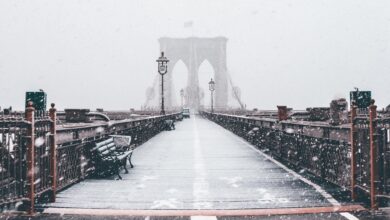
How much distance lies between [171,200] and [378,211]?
10.1 ft

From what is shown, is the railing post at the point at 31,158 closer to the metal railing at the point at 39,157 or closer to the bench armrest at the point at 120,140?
the metal railing at the point at 39,157

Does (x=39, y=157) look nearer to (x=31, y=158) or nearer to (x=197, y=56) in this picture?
(x=31, y=158)

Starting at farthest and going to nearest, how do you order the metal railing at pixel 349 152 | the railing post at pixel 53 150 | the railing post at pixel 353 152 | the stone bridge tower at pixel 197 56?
the stone bridge tower at pixel 197 56 → the railing post at pixel 53 150 → the railing post at pixel 353 152 → the metal railing at pixel 349 152

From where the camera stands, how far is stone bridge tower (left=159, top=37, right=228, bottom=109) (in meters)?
141

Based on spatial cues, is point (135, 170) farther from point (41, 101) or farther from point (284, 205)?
point (284, 205)

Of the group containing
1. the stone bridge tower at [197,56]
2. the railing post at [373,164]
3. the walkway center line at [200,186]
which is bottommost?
the walkway center line at [200,186]

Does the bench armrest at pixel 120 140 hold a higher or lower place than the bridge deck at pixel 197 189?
higher

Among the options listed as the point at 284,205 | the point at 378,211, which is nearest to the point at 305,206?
the point at 284,205

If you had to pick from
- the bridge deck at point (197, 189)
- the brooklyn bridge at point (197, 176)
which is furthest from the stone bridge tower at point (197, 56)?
the brooklyn bridge at point (197, 176)

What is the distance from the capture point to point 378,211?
Answer: 644cm

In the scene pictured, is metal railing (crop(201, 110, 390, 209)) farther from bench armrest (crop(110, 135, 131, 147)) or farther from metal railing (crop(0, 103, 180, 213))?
metal railing (crop(0, 103, 180, 213))

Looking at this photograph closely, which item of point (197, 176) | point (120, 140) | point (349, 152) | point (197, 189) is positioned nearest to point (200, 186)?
point (197, 189)

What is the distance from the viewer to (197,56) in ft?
480

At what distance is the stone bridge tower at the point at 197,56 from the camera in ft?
463
